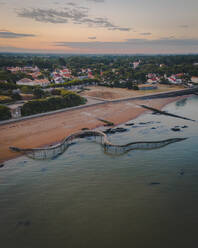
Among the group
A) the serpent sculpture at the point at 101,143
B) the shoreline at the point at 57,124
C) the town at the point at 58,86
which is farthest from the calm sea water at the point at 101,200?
the town at the point at 58,86

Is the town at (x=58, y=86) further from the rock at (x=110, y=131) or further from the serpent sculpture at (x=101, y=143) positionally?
the rock at (x=110, y=131)

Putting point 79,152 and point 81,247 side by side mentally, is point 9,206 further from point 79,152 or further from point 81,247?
point 79,152

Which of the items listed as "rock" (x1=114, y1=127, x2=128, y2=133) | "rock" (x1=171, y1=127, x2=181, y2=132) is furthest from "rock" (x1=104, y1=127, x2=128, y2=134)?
"rock" (x1=171, y1=127, x2=181, y2=132)

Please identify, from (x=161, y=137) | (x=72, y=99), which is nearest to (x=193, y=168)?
(x=161, y=137)

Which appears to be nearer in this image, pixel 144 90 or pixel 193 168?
pixel 193 168

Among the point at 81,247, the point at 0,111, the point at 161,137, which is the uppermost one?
the point at 0,111

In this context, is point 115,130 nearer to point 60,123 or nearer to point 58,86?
point 60,123

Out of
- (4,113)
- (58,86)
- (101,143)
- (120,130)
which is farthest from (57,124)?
(58,86)
